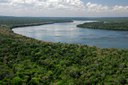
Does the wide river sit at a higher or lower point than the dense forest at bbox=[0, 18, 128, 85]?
lower

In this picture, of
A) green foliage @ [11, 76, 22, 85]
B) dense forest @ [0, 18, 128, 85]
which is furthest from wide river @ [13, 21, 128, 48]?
green foliage @ [11, 76, 22, 85]

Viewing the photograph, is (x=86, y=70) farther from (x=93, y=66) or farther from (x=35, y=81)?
(x=35, y=81)

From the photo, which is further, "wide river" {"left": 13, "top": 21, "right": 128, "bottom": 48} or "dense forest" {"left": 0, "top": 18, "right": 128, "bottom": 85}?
"wide river" {"left": 13, "top": 21, "right": 128, "bottom": 48}

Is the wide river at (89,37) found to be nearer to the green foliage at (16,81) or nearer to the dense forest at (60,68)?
the dense forest at (60,68)

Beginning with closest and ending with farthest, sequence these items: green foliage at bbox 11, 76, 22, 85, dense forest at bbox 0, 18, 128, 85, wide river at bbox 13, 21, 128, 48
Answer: green foliage at bbox 11, 76, 22, 85
dense forest at bbox 0, 18, 128, 85
wide river at bbox 13, 21, 128, 48

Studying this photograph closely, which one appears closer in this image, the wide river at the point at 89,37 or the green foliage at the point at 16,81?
the green foliage at the point at 16,81

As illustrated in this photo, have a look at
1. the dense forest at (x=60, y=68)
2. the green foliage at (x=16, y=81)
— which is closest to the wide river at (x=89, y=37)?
the dense forest at (x=60, y=68)

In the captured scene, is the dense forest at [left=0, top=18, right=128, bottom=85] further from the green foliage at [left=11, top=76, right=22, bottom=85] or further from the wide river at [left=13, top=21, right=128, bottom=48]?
the wide river at [left=13, top=21, right=128, bottom=48]

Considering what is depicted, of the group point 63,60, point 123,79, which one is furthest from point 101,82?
point 63,60

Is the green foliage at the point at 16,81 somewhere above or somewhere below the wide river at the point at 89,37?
above
